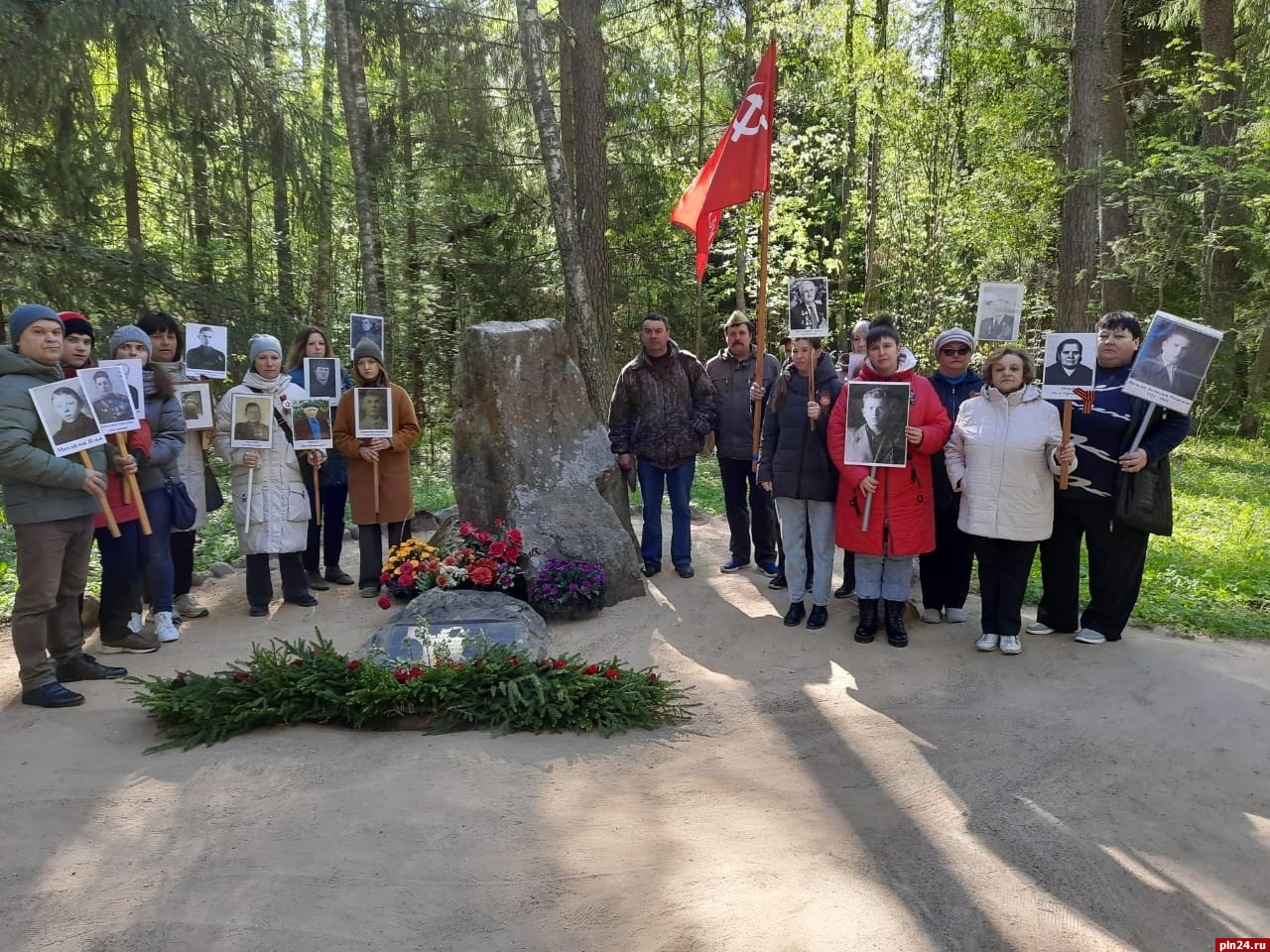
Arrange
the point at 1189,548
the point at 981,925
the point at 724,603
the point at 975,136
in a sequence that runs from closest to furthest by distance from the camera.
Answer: the point at 981,925
the point at 724,603
the point at 1189,548
the point at 975,136

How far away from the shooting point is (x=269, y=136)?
9.47 meters

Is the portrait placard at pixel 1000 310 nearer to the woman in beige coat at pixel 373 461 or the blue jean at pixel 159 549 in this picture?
the woman in beige coat at pixel 373 461

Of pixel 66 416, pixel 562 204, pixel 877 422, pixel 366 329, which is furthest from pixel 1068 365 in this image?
pixel 562 204

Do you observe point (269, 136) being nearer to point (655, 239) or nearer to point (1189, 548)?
point (655, 239)

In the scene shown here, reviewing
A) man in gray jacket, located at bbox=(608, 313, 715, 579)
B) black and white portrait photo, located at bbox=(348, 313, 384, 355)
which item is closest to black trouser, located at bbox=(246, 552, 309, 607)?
black and white portrait photo, located at bbox=(348, 313, 384, 355)

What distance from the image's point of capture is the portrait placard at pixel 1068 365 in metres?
4.96

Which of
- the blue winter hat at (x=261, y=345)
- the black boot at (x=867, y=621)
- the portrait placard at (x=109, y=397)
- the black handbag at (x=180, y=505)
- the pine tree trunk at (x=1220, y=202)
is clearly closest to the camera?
the portrait placard at (x=109, y=397)

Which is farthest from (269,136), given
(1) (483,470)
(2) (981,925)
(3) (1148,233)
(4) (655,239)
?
(3) (1148,233)

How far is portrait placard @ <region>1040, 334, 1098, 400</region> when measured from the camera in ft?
16.3

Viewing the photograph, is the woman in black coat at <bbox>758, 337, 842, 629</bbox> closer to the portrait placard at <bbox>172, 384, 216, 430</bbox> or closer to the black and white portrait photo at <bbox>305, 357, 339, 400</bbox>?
the black and white portrait photo at <bbox>305, 357, 339, 400</bbox>

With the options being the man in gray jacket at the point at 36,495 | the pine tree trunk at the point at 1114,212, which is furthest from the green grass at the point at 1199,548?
the pine tree trunk at the point at 1114,212

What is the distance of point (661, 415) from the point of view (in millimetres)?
7023

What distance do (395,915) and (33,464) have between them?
3.35 meters

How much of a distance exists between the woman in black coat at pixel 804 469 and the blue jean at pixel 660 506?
44.9 inches
